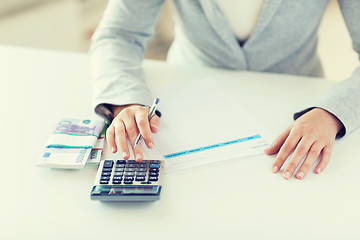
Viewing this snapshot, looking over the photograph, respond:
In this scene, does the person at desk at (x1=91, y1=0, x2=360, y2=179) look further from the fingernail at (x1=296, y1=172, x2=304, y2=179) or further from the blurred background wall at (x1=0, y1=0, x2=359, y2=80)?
the blurred background wall at (x1=0, y1=0, x2=359, y2=80)

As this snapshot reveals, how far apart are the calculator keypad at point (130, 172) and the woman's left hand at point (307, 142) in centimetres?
18

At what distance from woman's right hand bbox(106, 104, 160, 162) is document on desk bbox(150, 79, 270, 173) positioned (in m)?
0.03

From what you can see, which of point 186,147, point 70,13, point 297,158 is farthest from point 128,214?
point 70,13

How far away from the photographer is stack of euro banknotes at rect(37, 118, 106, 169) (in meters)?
0.60

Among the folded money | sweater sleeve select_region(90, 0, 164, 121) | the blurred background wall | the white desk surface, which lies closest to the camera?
the white desk surface

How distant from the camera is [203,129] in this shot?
2.27 ft

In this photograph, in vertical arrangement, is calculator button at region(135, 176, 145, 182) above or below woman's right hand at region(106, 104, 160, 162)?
below

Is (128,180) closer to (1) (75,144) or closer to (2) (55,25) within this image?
(1) (75,144)

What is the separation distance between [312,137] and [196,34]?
1.36ft

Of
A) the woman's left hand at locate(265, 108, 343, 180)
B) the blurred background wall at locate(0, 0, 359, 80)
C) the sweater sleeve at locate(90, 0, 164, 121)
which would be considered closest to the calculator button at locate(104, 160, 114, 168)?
the sweater sleeve at locate(90, 0, 164, 121)

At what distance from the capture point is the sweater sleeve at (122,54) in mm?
733

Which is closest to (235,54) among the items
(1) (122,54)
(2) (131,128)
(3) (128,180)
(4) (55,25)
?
(1) (122,54)

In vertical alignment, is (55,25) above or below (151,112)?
below

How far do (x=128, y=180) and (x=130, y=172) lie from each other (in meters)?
0.02
